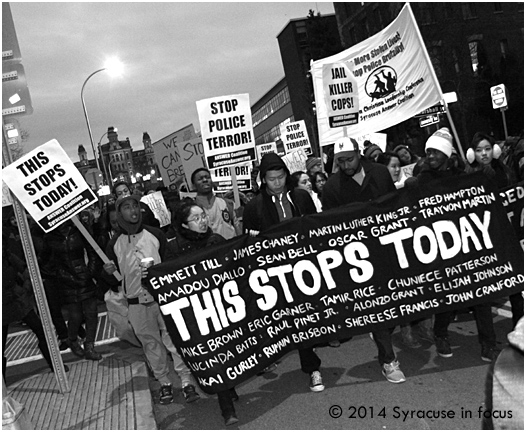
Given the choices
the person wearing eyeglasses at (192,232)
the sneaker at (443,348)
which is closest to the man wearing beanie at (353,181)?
the sneaker at (443,348)

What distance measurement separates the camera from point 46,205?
220 inches

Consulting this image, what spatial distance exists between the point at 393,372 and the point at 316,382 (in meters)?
0.67

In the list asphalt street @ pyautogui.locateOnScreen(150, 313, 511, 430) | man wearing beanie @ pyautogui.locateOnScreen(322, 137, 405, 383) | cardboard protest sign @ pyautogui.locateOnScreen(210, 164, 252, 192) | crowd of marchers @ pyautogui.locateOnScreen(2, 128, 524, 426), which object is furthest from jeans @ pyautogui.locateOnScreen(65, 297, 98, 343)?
man wearing beanie @ pyautogui.locateOnScreen(322, 137, 405, 383)

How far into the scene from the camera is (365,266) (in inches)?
193

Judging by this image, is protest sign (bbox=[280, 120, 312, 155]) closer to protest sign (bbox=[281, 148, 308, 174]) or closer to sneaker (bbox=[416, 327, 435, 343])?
protest sign (bbox=[281, 148, 308, 174])

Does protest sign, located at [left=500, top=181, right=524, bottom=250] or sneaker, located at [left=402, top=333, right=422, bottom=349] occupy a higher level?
protest sign, located at [left=500, top=181, right=524, bottom=250]

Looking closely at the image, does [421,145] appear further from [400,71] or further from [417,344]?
[417,344]

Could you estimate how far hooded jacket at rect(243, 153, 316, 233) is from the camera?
530 cm

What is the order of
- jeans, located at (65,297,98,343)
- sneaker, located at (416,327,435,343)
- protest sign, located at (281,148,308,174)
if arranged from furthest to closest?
protest sign, located at (281,148,308,174)
jeans, located at (65,297,98,343)
sneaker, located at (416,327,435,343)

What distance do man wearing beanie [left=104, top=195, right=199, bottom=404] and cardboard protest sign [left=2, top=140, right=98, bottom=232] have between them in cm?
45

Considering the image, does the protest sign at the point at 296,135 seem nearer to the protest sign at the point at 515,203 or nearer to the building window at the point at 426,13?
the protest sign at the point at 515,203

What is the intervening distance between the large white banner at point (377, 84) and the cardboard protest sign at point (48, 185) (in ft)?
15.1

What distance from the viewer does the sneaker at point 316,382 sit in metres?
5.09

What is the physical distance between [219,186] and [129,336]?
14.7 feet
